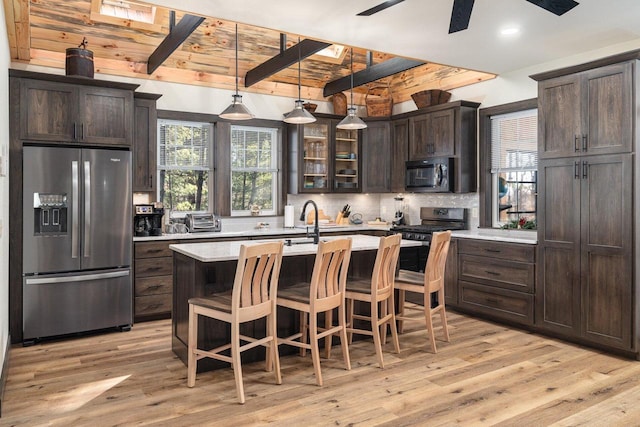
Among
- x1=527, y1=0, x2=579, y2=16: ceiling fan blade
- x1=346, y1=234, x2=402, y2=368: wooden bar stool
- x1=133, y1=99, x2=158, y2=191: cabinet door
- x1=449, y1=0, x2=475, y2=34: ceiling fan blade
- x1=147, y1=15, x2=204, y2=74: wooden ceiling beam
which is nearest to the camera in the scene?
x1=449, y1=0, x2=475, y2=34: ceiling fan blade

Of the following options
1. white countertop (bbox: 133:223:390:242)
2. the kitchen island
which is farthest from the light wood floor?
white countertop (bbox: 133:223:390:242)

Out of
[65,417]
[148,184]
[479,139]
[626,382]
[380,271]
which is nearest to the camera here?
[65,417]

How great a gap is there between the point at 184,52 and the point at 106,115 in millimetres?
1435

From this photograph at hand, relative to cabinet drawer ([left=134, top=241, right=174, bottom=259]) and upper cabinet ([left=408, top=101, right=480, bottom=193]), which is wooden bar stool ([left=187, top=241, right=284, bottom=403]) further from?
Answer: upper cabinet ([left=408, top=101, right=480, bottom=193])

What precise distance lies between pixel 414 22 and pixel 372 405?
2841 mm

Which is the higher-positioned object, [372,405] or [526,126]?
[526,126]

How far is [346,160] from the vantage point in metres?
6.84

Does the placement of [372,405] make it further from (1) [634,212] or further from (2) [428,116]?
(2) [428,116]

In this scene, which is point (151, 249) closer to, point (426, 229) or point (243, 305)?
point (243, 305)

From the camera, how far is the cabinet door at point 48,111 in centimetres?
429

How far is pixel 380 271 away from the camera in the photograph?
148 inches

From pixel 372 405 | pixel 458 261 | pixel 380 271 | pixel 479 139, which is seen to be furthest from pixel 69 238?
pixel 479 139

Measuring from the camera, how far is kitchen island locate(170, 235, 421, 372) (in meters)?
3.53

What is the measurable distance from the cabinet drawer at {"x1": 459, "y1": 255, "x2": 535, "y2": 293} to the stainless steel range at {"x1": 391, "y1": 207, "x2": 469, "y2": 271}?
549 millimetres
